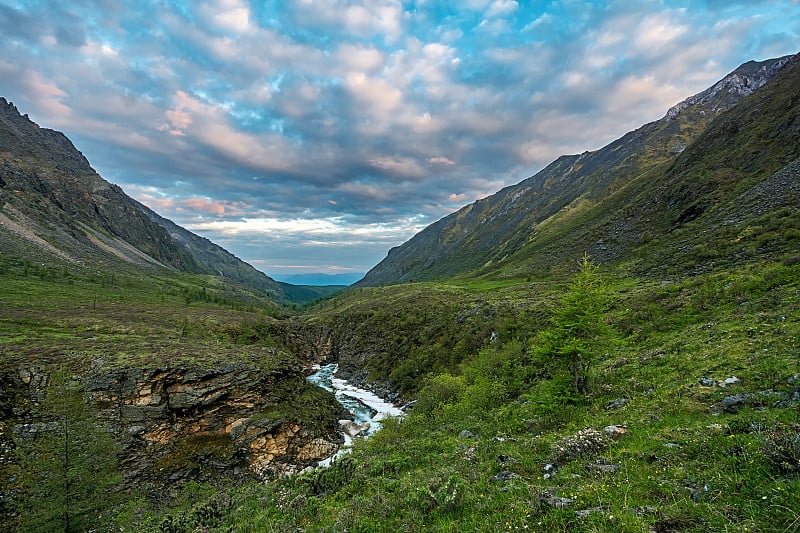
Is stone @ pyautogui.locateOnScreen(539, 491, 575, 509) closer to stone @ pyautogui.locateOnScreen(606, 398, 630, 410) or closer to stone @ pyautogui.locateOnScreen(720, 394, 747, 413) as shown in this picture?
stone @ pyautogui.locateOnScreen(720, 394, 747, 413)

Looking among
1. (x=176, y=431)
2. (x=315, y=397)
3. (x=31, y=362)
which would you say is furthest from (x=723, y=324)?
(x=31, y=362)

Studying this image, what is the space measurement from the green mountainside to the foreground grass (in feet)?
0.27

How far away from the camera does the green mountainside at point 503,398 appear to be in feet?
27.1

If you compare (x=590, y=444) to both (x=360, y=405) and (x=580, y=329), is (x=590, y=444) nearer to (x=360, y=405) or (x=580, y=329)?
(x=580, y=329)

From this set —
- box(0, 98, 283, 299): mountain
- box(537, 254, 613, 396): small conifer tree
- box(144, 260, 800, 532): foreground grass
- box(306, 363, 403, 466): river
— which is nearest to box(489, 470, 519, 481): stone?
box(144, 260, 800, 532): foreground grass

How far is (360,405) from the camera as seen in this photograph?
163ft

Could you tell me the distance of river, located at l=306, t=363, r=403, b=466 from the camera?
131 ft

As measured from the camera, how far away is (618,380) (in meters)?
17.5

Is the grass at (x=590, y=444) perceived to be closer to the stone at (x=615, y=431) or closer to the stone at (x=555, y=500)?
the stone at (x=555, y=500)

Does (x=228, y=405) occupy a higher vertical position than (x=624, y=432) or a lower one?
lower

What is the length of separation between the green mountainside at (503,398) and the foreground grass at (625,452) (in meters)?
0.08

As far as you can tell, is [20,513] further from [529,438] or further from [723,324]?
[723,324]

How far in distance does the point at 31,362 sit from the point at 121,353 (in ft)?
22.5

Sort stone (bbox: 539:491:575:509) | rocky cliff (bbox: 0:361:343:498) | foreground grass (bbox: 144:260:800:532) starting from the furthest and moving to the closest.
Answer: rocky cliff (bbox: 0:361:343:498), stone (bbox: 539:491:575:509), foreground grass (bbox: 144:260:800:532)
